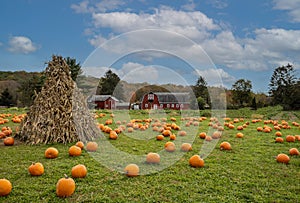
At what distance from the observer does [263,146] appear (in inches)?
304

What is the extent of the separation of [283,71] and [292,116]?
12942 millimetres

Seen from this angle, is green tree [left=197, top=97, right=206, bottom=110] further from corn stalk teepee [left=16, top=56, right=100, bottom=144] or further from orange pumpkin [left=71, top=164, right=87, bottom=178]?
orange pumpkin [left=71, top=164, right=87, bottom=178]

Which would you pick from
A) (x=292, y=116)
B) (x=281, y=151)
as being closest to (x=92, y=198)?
(x=281, y=151)

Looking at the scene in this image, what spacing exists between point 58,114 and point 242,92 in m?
36.3

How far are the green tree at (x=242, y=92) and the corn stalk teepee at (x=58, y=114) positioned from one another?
3460cm

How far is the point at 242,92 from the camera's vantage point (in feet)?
130

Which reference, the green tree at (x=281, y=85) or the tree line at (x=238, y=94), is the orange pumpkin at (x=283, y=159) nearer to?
the tree line at (x=238, y=94)

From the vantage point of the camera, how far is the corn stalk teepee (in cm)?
750

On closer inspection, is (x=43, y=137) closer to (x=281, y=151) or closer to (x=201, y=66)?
(x=201, y=66)

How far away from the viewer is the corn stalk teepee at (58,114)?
24.6ft

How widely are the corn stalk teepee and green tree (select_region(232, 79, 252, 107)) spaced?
3460 cm

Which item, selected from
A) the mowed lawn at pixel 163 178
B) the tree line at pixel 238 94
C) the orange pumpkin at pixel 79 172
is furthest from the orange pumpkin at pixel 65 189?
the tree line at pixel 238 94

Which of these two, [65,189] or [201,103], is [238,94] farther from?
[65,189]

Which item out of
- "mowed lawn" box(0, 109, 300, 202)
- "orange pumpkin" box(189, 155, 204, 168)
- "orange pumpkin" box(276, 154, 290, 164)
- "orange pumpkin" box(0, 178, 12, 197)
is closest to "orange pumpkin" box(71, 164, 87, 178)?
"mowed lawn" box(0, 109, 300, 202)
